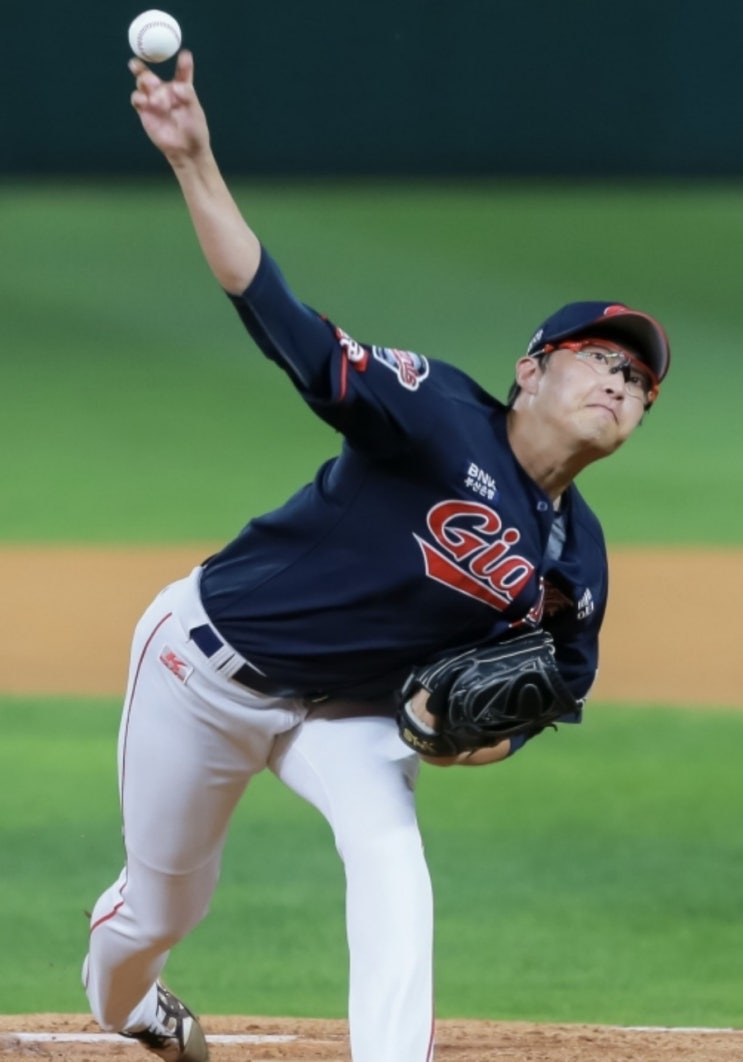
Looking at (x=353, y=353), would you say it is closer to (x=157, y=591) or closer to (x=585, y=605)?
(x=585, y=605)

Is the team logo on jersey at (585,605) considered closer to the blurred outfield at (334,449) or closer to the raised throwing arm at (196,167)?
the raised throwing arm at (196,167)

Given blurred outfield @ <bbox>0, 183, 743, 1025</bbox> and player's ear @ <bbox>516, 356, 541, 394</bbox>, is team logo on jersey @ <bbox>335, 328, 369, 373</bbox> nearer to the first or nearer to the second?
player's ear @ <bbox>516, 356, 541, 394</bbox>

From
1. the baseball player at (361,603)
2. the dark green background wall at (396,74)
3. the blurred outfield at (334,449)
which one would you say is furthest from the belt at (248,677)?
the dark green background wall at (396,74)

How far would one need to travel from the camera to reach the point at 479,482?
11.7ft

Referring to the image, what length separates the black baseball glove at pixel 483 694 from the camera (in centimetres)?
360

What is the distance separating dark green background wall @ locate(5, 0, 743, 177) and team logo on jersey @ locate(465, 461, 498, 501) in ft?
42.9

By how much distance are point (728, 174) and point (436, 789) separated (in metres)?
11.3

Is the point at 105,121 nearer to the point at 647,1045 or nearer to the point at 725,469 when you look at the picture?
the point at 725,469

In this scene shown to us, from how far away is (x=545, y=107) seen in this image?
1644 centimetres

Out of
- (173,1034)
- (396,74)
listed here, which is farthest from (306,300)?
(173,1034)

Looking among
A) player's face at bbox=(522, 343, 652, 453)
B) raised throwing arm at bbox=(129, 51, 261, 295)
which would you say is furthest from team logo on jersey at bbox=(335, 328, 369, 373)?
player's face at bbox=(522, 343, 652, 453)

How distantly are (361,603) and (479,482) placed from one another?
347mm

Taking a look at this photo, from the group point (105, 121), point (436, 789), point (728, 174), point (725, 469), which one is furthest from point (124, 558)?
point (728, 174)

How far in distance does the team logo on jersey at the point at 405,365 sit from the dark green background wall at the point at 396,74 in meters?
13.0
